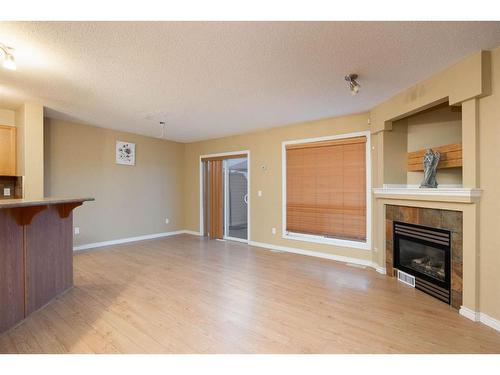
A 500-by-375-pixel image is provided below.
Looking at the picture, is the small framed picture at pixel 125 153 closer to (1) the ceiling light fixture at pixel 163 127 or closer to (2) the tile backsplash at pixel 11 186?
(1) the ceiling light fixture at pixel 163 127

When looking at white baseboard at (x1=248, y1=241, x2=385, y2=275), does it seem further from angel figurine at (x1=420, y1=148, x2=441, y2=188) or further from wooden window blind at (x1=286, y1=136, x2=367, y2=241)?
angel figurine at (x1=420, y1=148, x2=441, y2=188)

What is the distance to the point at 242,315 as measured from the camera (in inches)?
92.2

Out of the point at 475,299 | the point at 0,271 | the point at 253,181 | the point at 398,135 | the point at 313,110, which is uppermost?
the point at 313,110

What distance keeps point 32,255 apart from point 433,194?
13.7 ft

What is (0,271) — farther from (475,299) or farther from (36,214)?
(475,299)

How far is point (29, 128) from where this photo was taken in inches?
140

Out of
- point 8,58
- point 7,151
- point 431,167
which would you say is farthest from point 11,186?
point 431,167

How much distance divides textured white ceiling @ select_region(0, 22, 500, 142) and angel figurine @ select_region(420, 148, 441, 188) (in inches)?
35.3

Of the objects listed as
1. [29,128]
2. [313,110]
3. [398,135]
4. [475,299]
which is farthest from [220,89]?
[475,299]

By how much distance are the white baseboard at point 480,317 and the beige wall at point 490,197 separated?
0.13 feet

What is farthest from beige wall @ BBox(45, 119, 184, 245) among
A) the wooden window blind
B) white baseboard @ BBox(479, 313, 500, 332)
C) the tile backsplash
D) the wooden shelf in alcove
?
white baseboard @ BBox(479, 313, 500, 332)

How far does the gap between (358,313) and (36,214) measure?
323 cm

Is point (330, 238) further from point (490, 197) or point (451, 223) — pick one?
point (490, 197)

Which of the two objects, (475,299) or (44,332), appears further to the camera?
(475,299)
